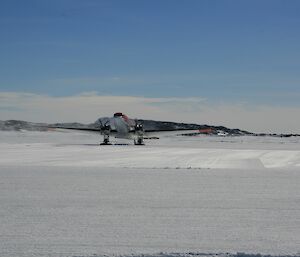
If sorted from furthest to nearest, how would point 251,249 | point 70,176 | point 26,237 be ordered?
point 70,176
point 26,237
point 251,249

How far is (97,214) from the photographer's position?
333 inches

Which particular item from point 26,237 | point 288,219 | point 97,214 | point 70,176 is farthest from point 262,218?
point 70,176

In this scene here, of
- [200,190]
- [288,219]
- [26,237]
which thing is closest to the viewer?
[26,237]

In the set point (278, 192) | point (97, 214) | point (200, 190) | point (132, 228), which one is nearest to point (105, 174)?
point (200, 190)

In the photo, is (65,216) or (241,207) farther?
(241,207)

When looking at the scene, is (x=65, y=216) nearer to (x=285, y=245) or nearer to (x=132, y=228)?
(x=132, y=228)

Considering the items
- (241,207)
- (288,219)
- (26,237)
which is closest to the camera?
(26,237)

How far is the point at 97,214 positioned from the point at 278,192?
5.00m

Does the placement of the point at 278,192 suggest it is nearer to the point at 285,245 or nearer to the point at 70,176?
the point at 285,245

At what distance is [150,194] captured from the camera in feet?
36.1

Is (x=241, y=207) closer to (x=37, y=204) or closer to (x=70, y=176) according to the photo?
(x=37, y=204)

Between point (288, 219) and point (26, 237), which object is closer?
point (26, 237)

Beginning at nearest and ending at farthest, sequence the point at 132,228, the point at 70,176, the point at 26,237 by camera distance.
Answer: the point at 26,237, the point at 132,228, the point at 70,176

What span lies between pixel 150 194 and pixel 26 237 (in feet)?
15.1
